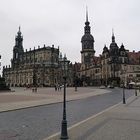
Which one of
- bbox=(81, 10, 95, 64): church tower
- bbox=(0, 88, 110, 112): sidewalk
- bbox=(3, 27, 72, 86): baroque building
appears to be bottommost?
bbox=(0, 88, 110, 112): sidewalk

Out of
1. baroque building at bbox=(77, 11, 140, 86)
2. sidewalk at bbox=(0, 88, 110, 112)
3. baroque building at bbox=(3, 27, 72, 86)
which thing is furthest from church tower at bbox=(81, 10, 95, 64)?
sidewalk at bbox=(0, 88, 110, 112)

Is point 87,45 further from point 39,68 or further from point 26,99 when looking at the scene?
point 26,99

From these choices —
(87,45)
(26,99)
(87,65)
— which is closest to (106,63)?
(87,45)

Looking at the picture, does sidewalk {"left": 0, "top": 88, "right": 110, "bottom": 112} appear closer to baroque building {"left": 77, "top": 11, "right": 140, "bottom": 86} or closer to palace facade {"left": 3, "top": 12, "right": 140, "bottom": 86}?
baroque building {"left": 77, "top": 11, "right": 140, "bottom": 86}

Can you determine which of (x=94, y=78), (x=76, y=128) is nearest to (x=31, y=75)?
(x=94, y=78)

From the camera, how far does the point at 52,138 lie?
12.1m

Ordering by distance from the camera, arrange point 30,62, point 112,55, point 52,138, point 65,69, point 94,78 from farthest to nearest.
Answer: point 30,62 → point 94,78 → point 112,55 → point 65,69 → point 52,138

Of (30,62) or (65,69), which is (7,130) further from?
(30,62)

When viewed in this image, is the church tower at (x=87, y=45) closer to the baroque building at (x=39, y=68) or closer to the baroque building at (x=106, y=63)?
the baroque building at (x=106, y=63)

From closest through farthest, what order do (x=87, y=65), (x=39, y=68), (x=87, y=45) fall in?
1. (x=39, y=68)
2. (x=87, y=45)
3. (x=87, y=65)

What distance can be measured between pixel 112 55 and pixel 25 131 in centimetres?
14411

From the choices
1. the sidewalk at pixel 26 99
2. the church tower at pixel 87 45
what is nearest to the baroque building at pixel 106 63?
the church tower at pixel 87 45

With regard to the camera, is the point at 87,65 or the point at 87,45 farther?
the point at 87,65

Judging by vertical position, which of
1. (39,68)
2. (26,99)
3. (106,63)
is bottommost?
(26,99)
